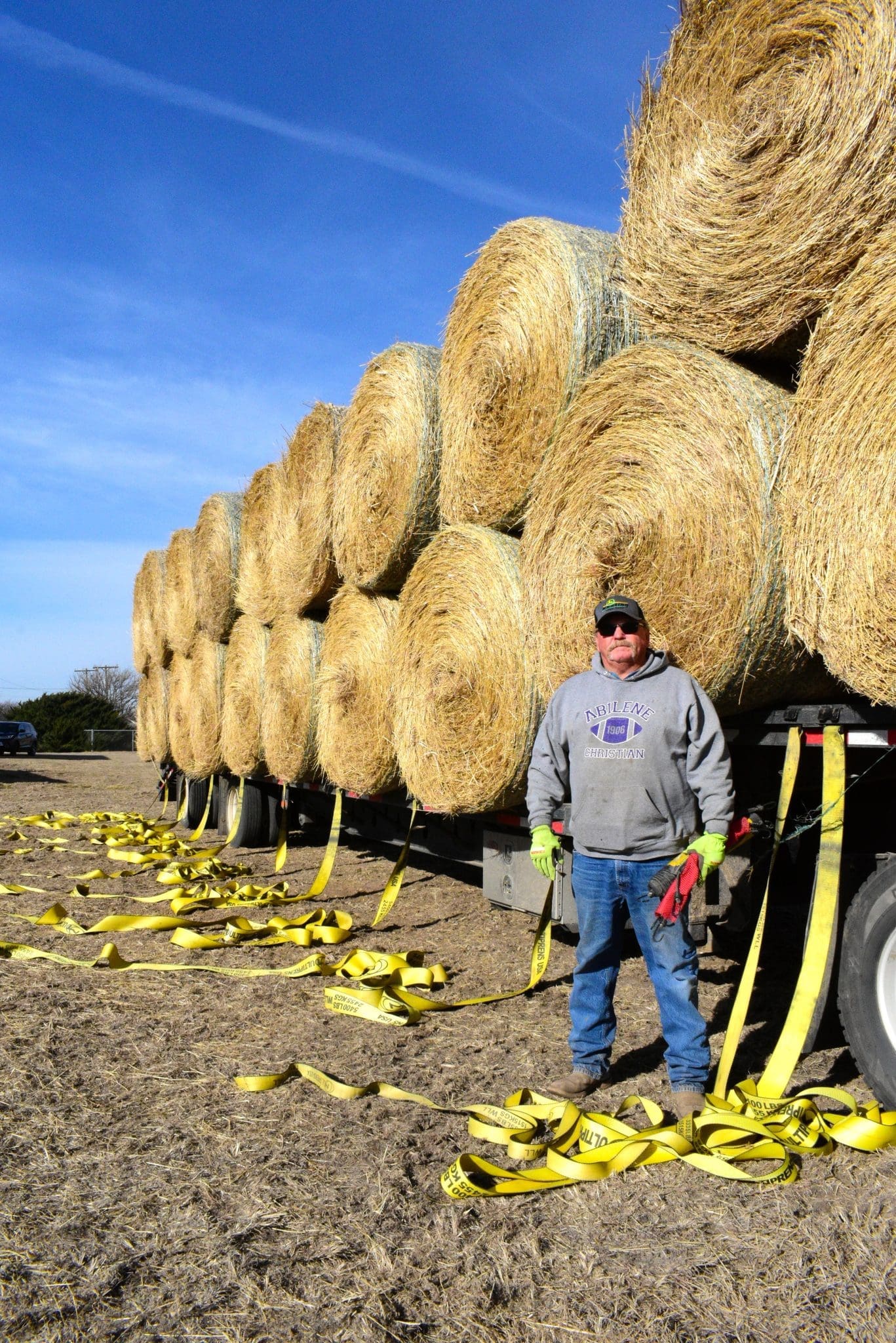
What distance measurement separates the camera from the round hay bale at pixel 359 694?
288 inches

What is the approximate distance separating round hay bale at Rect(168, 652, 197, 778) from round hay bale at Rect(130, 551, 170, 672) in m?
0.49

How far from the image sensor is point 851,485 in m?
3.52

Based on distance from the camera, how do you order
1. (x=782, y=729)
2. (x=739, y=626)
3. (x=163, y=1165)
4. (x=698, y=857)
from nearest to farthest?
(x=163, y=1165), (x=698, y=857), (x=739, y=626), (x=782, y=729)

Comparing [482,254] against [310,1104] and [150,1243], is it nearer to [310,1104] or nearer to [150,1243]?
[310,1104]

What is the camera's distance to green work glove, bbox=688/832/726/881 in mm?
3707

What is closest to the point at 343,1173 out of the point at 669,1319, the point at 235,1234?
the point at 235,1234

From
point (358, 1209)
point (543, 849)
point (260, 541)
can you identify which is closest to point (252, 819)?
point (260, 541)

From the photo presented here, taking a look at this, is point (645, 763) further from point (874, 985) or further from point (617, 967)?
point (874, 985)

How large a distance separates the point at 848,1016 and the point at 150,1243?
2.38 m

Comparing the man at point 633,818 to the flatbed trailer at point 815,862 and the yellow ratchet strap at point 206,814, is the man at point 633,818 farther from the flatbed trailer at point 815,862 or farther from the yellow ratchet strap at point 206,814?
→ the yellow ratchet strap at point 206,814

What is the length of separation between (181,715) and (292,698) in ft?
16.3

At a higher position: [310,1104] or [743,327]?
[743,327]

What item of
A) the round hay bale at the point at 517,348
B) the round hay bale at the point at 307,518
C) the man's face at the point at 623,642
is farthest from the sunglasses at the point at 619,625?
the round hay bale at the point at 307,518

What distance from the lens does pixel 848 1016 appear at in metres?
3.79
